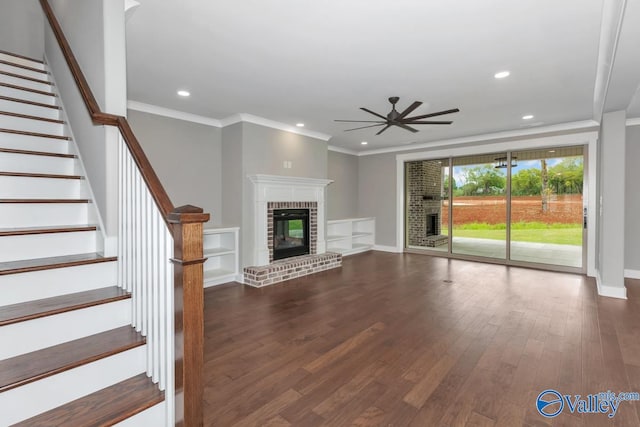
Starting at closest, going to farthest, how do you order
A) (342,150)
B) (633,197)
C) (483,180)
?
(633,197) < (483,180) < (342,150)

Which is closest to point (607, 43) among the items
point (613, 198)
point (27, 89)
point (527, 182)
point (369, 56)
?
point (369, 56)

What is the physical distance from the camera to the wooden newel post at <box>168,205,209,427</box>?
4.16 feet

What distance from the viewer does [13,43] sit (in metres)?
3.72

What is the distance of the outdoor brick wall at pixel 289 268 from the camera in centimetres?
468

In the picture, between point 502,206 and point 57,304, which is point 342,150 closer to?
point 502,206

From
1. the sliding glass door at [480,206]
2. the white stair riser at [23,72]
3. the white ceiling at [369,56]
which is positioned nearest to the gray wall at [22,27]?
the white stair riser at [23,72]

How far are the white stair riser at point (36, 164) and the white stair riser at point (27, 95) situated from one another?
0.95 m

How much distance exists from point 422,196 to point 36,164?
700cm

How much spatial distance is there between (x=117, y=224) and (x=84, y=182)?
581 mm

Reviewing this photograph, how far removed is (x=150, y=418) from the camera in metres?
1.36

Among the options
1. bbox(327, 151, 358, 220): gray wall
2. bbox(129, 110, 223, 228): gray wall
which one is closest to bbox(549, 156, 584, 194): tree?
bbox(327, 151, 358, 220): gray wall

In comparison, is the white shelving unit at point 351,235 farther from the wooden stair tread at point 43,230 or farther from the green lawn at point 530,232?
the wooden stair tread at point 43,230

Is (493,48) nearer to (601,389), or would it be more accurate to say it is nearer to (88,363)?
(601,389)

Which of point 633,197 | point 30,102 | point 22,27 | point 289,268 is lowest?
point 289,268
